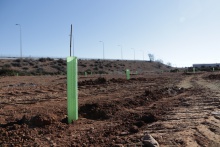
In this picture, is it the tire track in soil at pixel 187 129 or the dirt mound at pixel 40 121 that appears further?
the dirt mound at pixel 40 121

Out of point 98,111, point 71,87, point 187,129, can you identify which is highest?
point 71,87

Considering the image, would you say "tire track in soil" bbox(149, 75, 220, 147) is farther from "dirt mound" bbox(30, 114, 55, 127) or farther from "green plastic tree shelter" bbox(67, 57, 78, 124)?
"dirt mound" bbox(30, 114, 55, 127)

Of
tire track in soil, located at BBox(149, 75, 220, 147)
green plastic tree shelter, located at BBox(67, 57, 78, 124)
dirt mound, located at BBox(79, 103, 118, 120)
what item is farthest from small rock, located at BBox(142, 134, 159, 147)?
dirt mound, located at BBox(79, 103, 118, 120)

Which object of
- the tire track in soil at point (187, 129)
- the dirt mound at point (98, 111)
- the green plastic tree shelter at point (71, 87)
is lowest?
the tire track in soil at point (187, 129)

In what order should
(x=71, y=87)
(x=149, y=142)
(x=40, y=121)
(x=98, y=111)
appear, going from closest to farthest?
(x=149, y=142) → (x=40, y=121) → (x=71, y=87) → (x=98, y=111)

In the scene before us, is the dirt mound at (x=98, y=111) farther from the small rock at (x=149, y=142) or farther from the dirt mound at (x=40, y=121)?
the small rock at (x=149, y=142)

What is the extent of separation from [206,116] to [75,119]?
139 inches

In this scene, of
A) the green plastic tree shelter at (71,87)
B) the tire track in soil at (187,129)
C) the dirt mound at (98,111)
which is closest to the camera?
the tire track in soil at (187,129)

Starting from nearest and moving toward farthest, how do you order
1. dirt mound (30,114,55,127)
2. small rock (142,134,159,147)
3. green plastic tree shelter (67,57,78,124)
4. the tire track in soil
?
small rock (142,134,159,147) < the tire track in soil < dirt mound (30,114,55,127) < green plastic tree shelter (67,57,78,124)

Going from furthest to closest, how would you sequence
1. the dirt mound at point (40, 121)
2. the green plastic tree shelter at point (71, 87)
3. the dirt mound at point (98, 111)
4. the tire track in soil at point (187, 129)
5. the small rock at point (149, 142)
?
the dirt mound at point (98, 111) < the green plastic tree shelter at point (71, 87) < the dirt mound at point (40, 121) < the tire track in soil at point (187, 129) < the small rock at point (149, 142)

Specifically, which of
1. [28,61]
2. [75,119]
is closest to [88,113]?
[75,119]

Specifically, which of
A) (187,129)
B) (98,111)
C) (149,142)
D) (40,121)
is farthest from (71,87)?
(187,129)

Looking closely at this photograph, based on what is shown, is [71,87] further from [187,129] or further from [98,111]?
[187,129]

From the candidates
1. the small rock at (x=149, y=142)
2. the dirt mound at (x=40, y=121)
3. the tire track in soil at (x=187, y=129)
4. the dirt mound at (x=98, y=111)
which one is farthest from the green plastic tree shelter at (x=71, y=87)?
the small rock at (x=149, y=142)
